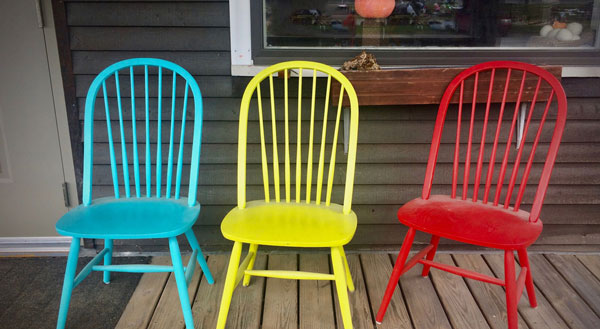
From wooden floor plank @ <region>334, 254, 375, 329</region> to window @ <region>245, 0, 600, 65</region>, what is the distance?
1.01 meters

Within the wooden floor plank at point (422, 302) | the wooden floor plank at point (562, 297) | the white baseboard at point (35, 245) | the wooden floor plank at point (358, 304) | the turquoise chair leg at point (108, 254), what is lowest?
the wooden floor plank at point (562, 297)

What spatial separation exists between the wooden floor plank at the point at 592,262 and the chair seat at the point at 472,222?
79 centimetres

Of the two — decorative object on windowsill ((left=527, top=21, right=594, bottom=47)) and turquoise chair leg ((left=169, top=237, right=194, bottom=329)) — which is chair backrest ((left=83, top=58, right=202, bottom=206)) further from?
decorative object on windowsill ((left=527, top=21, right=594, bottom=47))

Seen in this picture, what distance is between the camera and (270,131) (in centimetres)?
217

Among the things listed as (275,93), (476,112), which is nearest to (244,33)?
(275,93)

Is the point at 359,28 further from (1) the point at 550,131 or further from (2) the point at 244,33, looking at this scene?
(1) the point at 550,131

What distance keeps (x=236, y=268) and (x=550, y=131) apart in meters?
1.64

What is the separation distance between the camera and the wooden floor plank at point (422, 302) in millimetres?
1818

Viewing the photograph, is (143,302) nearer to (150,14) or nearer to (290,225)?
(290,225)

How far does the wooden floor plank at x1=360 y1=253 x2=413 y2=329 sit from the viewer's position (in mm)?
1818

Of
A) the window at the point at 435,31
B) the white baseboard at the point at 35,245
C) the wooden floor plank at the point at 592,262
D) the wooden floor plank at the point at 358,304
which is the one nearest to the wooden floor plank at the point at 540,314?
the wooden floor plank at the point at 592,262

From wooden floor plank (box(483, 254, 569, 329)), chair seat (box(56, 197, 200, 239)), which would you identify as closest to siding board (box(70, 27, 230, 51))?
chair seat (box(56, 197, 200, 239))

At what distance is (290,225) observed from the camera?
64.4 inches

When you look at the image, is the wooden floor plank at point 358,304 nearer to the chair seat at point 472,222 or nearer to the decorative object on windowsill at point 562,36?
the chair seat at point 472,222
